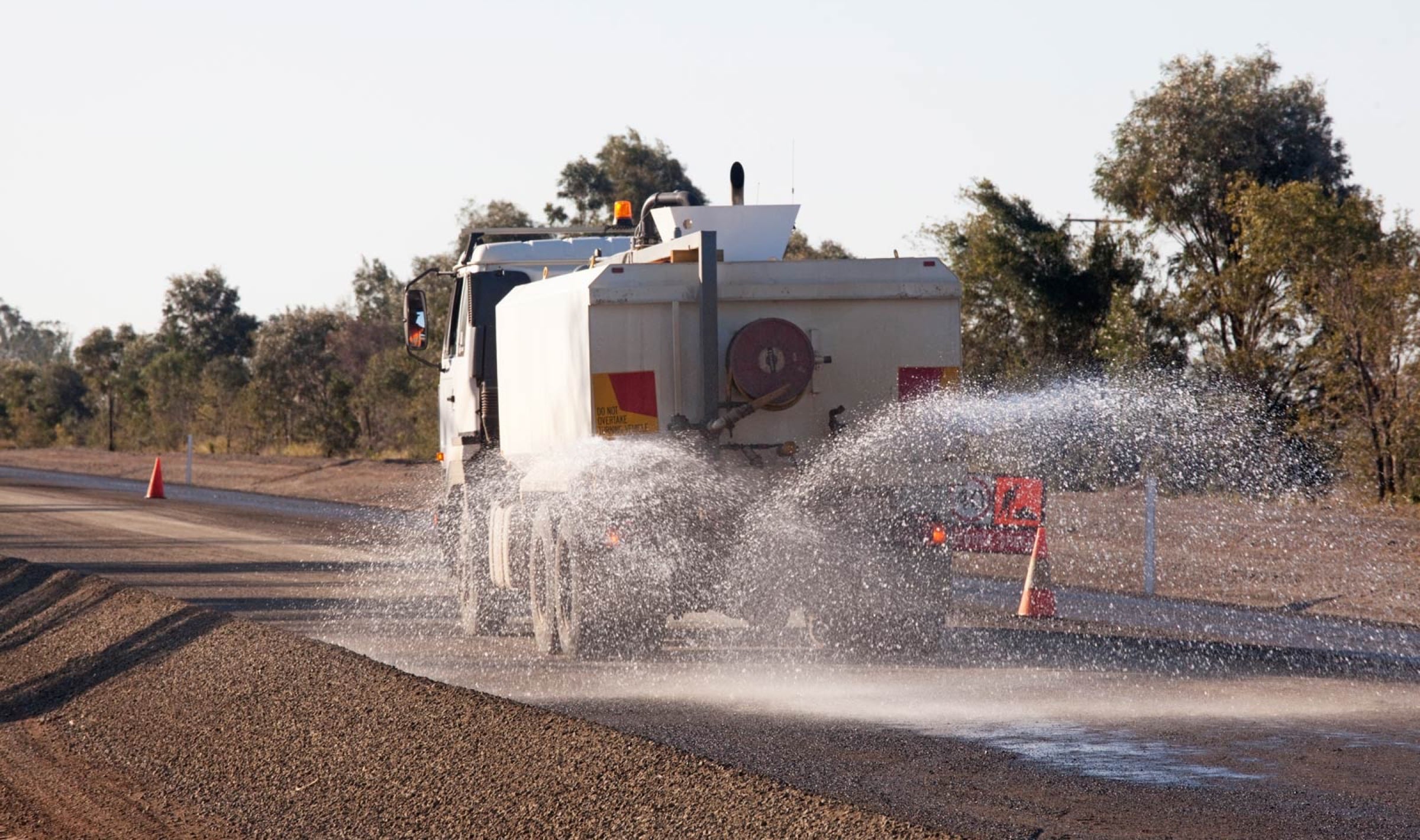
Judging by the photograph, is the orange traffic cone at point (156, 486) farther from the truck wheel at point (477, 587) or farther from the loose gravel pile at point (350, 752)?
the loose gravel pile at point (350, 752)

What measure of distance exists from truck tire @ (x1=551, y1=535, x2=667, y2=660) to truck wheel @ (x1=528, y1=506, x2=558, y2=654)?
123 millimetres

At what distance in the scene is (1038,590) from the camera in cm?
1289

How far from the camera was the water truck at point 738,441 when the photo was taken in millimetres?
9852

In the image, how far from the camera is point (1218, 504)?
21609mm

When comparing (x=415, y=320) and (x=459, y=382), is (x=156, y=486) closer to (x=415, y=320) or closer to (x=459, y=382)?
(x=415, y=320)

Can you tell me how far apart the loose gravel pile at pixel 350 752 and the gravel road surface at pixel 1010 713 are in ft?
0.71

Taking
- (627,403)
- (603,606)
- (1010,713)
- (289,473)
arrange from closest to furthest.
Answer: (1010,713) < (627,403) < (603,606) < (289,473)

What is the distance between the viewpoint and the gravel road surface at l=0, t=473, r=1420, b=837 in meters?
6.24

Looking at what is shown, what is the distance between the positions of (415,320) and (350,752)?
7.02 meters

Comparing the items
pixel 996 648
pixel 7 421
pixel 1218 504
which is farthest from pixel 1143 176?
pixel 7 421

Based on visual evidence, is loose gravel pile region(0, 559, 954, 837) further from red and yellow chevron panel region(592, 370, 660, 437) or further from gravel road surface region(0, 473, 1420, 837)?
red and yellow chevron panel region(592, 370, 660, 437)

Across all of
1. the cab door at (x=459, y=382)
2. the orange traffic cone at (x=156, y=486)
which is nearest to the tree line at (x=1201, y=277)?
the cab door at (x=459, y=382)

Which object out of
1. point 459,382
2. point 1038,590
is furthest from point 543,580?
point 1038,590

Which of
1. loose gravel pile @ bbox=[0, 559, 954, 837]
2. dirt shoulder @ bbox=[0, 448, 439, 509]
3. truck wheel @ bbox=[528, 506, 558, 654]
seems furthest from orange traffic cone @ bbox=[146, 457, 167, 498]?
truck wheel @ bbox=[528, 506, 558, 654]
